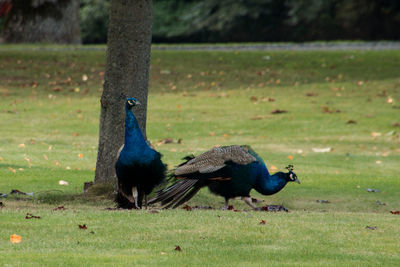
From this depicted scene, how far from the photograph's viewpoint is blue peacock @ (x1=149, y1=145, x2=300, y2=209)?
912cm

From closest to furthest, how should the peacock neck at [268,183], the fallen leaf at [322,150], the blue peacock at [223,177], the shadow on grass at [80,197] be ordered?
the blue peacock at [223,177], the peacock neck at [268,183], the shadow on grass at [80,197], the fallen leaf at [322,150]

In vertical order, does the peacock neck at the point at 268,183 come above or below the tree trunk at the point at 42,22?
below

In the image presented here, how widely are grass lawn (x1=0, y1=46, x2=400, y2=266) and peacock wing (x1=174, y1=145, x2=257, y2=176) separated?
62 centimetres

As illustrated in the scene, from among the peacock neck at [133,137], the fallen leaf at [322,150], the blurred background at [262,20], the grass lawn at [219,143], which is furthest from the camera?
the blurred background at [262,20]

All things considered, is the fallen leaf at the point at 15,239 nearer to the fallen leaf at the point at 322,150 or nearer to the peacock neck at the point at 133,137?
the peacock neck at the point at 133,137

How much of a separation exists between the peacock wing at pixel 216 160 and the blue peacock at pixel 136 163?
1.07 ft

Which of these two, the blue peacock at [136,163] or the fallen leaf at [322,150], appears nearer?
the blue peacock at [136,163]

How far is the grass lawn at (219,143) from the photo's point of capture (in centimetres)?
686

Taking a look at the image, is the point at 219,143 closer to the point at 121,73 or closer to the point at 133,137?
the point at 121,73

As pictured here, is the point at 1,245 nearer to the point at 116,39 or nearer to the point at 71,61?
the point at 116,39

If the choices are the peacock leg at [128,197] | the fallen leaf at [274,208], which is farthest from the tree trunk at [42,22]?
the peacock leg at [128,197]

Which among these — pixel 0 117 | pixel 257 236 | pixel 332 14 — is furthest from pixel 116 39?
pixel 332 14

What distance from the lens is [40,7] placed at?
104 ft

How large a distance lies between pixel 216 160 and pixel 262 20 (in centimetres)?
3780
